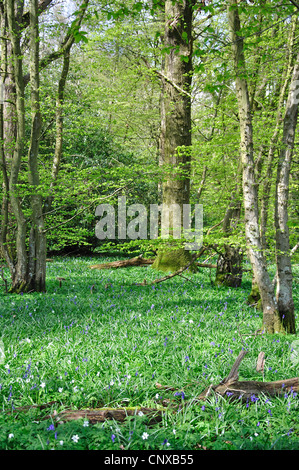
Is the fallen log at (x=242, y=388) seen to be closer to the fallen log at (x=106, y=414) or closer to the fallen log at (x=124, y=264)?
the fallen log at (x=106, y=414)

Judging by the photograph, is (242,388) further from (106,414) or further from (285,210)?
(285,210)

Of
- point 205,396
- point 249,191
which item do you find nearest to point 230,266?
point 249,191

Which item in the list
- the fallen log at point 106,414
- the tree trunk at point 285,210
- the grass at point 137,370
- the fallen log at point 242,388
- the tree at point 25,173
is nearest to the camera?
the grass at point 137,370

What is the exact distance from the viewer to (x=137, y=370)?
3213mm

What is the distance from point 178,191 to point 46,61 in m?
4.37

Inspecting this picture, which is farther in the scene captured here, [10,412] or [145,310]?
[145,310]

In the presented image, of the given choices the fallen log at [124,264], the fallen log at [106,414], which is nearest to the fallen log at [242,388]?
the fallen log at [106,414]

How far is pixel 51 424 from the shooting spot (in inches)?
92.6

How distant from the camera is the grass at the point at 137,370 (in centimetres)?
228

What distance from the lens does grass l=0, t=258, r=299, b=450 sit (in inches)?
89.8

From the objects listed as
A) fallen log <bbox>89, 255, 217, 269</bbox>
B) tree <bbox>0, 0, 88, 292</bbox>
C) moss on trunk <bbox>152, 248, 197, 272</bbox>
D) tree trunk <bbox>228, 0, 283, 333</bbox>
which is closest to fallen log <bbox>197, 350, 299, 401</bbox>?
tree trunk <bbox>228, 0, 283, 333</bbox>
